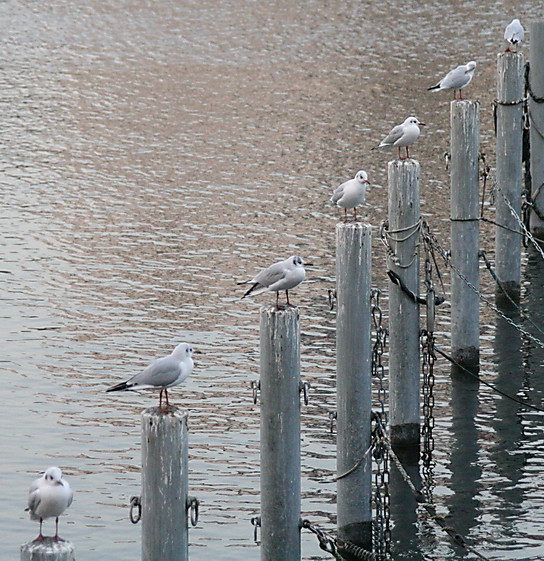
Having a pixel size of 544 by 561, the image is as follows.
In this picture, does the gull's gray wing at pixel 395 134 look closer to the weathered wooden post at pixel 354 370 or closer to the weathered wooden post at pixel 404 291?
the weathered wooden post at pixel 404 291

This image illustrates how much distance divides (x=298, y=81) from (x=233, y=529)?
2403cm

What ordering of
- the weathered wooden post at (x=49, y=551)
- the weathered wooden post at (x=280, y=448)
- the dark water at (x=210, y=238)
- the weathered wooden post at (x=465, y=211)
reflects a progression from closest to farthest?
the weathered wooden post at (x=49, y=551), the weathered wooden post at (x=280, y=448), the dark water at (x=210, y=238), the weathered wooden post at (x=465, y=211)

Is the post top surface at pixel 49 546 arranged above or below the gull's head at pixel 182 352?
below

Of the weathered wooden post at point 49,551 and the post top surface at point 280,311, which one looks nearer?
the weathered wooden post at point 49,551

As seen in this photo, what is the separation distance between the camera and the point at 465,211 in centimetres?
1705

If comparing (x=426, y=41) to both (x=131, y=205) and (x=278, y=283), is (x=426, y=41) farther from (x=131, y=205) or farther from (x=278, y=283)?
(x=278, y=283)

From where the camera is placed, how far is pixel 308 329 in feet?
65.4

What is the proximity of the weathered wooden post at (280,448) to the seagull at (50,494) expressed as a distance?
6.85 ft

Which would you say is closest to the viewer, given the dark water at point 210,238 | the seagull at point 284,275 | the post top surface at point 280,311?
the post top surface at point 280,311

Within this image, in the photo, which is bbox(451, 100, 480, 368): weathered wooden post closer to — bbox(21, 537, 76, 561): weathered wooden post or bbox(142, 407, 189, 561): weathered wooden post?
bbox(142, 407, 189, 561): weathered wooden post

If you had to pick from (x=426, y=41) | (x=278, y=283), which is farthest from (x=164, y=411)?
(x=426, y=41)

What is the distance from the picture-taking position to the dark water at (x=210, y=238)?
49.3ft

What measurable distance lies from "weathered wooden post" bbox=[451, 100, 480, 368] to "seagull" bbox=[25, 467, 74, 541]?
7560mm

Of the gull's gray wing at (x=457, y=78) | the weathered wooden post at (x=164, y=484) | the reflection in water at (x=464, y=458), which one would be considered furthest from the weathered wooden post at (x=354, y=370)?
the gull's gray wing at (x=457, y=78)
